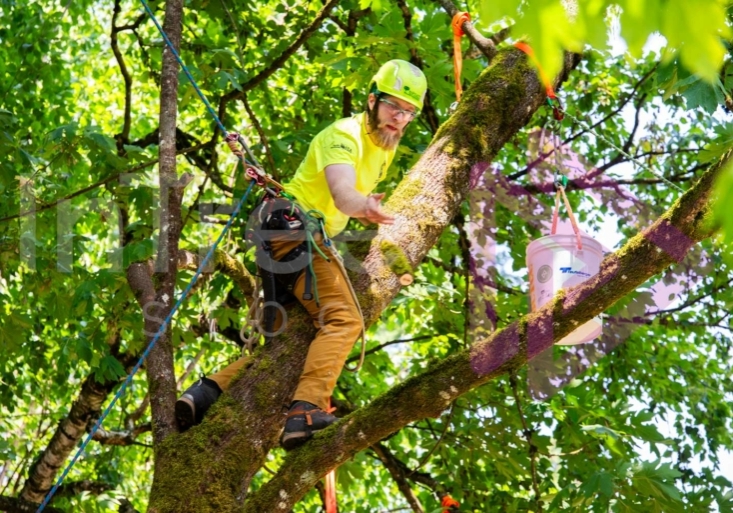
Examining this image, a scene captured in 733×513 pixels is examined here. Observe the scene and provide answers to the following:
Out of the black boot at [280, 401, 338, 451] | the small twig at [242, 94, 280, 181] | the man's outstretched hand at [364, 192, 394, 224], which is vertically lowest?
the black boot at [280, 401, 338, 451]

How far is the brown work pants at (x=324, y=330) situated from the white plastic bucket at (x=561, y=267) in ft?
2.37

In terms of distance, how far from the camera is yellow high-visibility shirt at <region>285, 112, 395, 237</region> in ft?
11.9

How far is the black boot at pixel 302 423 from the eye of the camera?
10.2ft

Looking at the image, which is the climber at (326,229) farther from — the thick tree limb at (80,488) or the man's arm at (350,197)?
the thick tree limb at (80,488)

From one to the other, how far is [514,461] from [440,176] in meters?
2.14

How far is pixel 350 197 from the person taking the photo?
3436mm

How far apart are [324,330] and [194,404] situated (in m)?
0.55

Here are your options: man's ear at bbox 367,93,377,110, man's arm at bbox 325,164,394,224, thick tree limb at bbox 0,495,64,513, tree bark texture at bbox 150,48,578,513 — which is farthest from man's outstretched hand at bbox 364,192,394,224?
thick tree limb at bbox 0,495,64,513

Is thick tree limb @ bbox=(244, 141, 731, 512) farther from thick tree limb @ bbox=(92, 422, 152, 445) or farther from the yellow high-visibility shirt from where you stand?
thick tree limb @ bbox=(92, 422, 152, 445)

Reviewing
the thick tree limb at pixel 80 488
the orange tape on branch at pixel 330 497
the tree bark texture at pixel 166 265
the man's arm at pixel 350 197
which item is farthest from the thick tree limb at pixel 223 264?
the thick tree limb at pixel 80 488

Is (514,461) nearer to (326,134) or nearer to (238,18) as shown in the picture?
(326,134)

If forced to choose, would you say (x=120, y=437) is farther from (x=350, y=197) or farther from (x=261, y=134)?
(x=350, y=197)

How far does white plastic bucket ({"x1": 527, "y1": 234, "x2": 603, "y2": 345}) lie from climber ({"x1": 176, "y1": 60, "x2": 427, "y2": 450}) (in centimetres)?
65

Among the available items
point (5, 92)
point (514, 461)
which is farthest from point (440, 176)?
point (5, 92)
